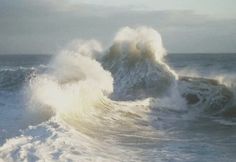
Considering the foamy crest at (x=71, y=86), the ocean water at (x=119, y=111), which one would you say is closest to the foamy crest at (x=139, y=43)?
the ocean water at (x=119, y=111)

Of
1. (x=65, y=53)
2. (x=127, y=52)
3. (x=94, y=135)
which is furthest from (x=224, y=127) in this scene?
(x=127, y=52)

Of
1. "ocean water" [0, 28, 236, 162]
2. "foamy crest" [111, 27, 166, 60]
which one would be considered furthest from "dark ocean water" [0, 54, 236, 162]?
"foamy crest" [111, 27, 166, 60]

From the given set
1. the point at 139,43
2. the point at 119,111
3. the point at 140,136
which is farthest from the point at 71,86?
the point at 139,43

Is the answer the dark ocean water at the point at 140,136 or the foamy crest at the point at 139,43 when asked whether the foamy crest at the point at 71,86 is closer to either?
the dark ocean water at the point at 140,136

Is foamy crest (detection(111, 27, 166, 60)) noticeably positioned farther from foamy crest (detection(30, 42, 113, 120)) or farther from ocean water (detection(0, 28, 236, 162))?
foamy crest (detection(30, 42, 113, 120))

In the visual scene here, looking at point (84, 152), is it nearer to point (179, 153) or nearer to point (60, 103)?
point (179, 153)

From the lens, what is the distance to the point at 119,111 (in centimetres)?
1539

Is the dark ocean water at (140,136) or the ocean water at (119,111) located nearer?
→ the dark ocean water at (140,136)

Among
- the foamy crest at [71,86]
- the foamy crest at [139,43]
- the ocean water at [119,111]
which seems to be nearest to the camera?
the ocean water at [119,111]

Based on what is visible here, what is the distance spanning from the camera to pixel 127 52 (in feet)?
81.1

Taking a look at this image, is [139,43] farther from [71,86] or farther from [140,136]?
[140,136]

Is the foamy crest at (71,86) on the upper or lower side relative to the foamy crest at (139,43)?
lower

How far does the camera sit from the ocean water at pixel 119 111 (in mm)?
8727

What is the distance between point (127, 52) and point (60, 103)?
12.5 metres
